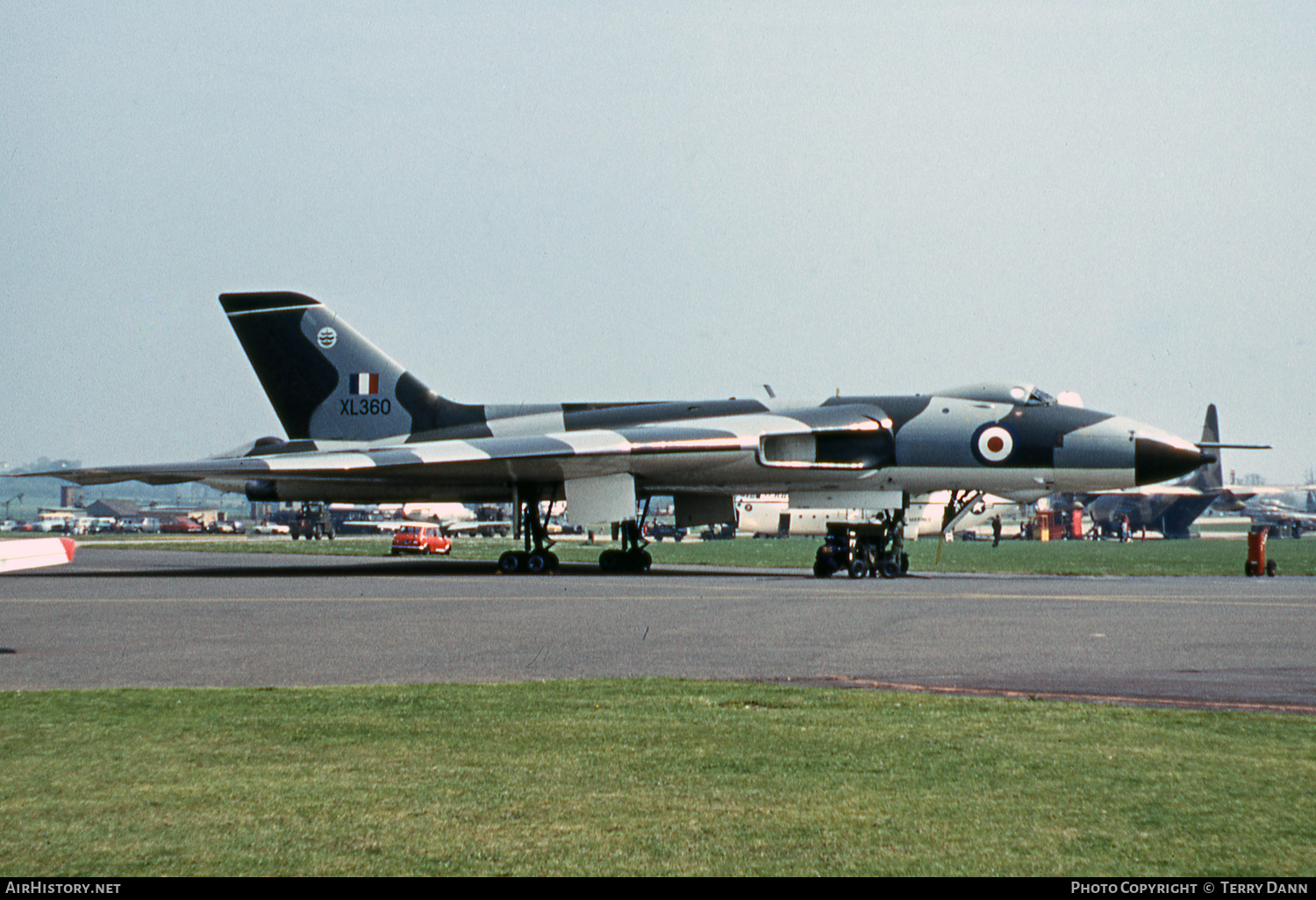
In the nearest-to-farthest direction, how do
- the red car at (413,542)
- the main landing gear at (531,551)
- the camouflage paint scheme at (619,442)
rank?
1. the camouflage paint scheme at (619,442)
2. the main landing gear at (531,551)
3. the red car at (413,542)

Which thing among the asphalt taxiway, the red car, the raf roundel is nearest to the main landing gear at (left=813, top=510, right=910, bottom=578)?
the raf roundel

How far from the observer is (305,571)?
2866 cm

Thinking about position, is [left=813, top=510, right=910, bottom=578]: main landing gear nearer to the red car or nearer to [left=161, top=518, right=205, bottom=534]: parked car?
the red car

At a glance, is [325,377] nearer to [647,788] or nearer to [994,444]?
[994,444]

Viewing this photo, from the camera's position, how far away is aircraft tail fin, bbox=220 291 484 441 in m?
30.7

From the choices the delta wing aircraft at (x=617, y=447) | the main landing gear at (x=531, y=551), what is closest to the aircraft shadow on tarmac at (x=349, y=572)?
the main landing gear at (x=531, y=551)

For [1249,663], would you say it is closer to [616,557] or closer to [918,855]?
[918,855]

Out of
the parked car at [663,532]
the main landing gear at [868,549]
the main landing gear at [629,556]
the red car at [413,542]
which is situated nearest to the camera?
the main landing gear at [868,549]

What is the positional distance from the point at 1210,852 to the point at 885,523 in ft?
76.2

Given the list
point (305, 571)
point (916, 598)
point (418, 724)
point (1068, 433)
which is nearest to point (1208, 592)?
point (916, 598)

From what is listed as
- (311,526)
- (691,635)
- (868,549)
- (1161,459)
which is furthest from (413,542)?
(691,635)

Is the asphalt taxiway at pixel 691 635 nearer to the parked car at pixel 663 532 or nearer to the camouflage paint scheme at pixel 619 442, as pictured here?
the camouflage paint scheme at pixel 619 442

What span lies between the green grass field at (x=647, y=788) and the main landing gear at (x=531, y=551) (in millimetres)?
20856

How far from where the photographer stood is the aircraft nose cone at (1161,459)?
→ 2611cm
